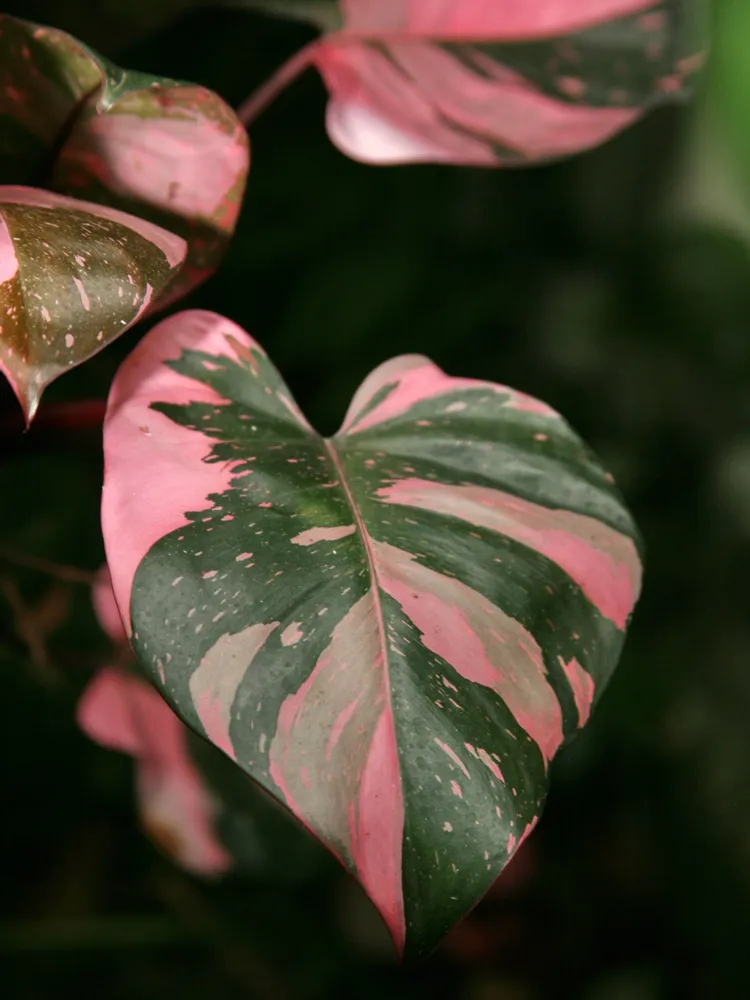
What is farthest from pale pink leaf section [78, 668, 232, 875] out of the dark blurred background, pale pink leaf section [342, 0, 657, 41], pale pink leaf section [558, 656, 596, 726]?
pale pink leaf section [342, 0, 657, 41]

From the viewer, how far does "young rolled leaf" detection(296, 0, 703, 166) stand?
70 centimetres

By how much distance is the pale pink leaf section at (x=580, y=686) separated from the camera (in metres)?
0.37

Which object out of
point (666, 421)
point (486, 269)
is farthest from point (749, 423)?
point (486, 269)

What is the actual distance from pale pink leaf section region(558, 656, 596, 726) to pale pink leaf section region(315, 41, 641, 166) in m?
0.48

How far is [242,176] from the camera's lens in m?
0.52

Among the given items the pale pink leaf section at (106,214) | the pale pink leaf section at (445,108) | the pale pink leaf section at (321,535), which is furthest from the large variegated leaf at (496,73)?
the pale pink leaf section at (321,535)

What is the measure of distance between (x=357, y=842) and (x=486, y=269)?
99cm

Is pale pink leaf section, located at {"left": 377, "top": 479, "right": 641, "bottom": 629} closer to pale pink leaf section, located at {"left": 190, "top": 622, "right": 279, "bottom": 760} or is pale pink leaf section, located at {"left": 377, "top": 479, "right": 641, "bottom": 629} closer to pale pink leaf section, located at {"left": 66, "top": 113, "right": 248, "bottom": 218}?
pale pink leaf section, located at {"left": 190, "top": 622, "right": 279, "bottom": 760}

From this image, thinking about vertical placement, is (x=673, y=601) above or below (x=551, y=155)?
below

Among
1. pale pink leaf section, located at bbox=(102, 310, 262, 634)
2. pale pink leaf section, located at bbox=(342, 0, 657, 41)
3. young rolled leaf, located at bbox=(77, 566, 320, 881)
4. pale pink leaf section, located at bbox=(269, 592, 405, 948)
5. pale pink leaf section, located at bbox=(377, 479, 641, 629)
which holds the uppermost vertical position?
pale pink leaf section, located at bbox=(342, 0, 657, 41)

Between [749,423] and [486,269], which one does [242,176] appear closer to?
[486,269]

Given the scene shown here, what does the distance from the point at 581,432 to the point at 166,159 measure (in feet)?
2.55

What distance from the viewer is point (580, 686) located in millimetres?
375

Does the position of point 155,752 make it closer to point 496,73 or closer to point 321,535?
point 321,535
